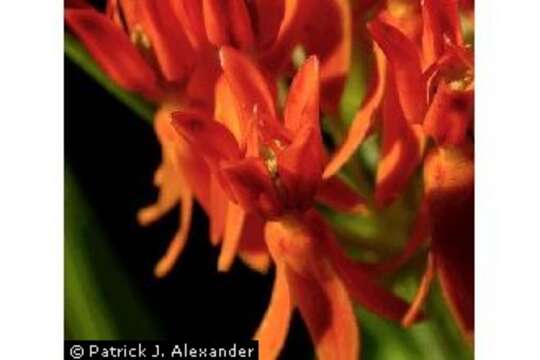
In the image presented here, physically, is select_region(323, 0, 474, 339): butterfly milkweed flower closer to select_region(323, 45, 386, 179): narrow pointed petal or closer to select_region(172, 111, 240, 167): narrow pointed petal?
select_region(323, 45, 386, 179): narrow pointed petal

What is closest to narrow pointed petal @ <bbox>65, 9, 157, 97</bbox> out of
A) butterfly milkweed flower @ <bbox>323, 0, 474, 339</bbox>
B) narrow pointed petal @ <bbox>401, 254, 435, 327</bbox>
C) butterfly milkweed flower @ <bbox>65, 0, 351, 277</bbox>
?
butterfly milkweed flower @ <bbox>65, 0, 351, 277</bbox>

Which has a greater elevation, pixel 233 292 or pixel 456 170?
pixel 456 170

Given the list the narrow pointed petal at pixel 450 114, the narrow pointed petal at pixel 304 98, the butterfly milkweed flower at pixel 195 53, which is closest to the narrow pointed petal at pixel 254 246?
the butterfly milkweed flower at pixel 195 53

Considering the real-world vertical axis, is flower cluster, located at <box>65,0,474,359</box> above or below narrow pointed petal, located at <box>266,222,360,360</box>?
above

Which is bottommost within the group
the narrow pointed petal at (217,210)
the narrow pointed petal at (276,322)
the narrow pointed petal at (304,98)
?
the narrow pointed petal at (276,322)

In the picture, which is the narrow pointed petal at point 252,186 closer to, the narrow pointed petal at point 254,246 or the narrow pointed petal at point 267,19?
the narrow pointed petal at point 254,246
